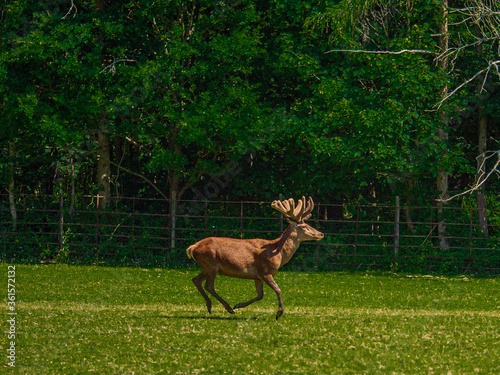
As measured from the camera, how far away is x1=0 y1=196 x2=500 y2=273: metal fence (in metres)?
23.3

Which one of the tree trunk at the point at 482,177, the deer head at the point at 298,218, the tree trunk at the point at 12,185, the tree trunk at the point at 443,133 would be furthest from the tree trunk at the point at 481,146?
the tree trunk at the point at 12,185

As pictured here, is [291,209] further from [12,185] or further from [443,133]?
[12,185]

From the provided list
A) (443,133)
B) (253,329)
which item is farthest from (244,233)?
(253,329)

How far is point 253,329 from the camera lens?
39.6 feet

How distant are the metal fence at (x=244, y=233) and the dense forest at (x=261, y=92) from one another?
72 centimetres

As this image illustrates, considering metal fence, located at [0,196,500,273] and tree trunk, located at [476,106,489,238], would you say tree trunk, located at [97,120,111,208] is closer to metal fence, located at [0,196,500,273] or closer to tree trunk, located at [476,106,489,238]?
metal fence, located at [0,196,500,273]

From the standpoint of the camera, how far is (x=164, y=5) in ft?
76.3

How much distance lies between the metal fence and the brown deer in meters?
9.96

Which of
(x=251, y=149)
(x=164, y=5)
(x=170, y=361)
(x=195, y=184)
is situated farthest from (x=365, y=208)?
(x=170, y=361)

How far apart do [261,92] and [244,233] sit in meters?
4.55

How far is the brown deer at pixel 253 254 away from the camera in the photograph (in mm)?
12766

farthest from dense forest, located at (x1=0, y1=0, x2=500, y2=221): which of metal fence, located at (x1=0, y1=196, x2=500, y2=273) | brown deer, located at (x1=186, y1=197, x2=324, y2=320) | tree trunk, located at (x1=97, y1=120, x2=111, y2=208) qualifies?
brown deer, located at (x1=186, y1=197, x2=324, y2=320)

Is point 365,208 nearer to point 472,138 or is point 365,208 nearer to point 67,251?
point 472,138

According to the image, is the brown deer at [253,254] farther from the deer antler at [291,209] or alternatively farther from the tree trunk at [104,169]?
the tree trunk at [104,169]
